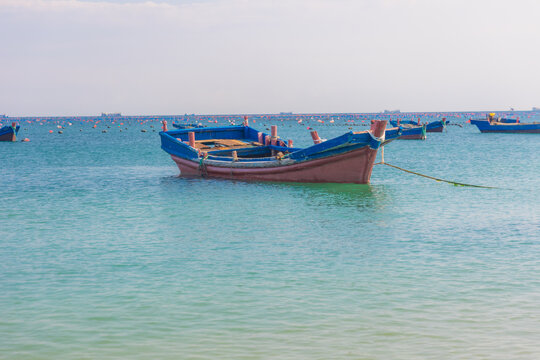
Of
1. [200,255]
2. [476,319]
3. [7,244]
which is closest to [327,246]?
[200,255]

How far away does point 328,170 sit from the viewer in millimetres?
26953

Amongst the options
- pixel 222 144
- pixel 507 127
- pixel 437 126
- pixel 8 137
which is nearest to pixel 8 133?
pixel 8 137

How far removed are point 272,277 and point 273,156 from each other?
1864 centimetres

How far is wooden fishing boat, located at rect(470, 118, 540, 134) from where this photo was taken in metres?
93.6

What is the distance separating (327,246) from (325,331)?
6.23m

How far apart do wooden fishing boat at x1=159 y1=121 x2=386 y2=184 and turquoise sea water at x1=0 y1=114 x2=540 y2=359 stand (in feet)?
6.61

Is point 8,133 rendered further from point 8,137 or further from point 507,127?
point 507,127

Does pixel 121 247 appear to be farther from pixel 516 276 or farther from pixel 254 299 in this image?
pixel 516 276

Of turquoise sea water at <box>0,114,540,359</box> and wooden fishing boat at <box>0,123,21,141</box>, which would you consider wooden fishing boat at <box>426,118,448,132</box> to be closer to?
wooden fishing boat at <box>0,123,21,141</box>

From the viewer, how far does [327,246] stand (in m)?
15.4

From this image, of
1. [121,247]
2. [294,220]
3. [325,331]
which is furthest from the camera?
[294,220]

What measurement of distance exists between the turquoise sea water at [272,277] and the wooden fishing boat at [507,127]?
76040 millimetres

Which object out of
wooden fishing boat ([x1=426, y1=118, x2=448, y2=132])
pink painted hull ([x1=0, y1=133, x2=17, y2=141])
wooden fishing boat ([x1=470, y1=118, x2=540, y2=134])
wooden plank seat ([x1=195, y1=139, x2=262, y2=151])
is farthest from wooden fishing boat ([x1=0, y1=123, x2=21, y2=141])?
wooden fishing boat ([x1=470, y1=118, x2=540, y2=134])

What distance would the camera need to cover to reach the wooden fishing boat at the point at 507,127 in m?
93.6
